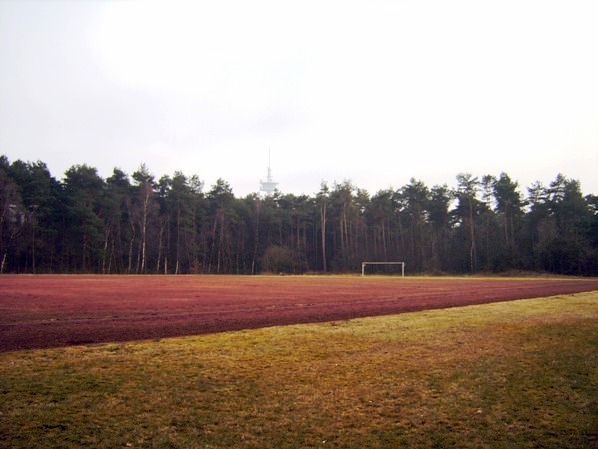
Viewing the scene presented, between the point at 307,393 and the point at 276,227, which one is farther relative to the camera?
the point at 276,227

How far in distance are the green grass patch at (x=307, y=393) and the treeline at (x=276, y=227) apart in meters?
69.3

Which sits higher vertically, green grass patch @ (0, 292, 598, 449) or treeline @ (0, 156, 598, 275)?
treeline @ (0, 156, 598, 275)

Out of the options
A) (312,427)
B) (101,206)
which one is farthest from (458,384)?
(101,206)

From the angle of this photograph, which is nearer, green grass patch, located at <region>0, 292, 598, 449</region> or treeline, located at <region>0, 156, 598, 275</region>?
green grass patch, located at <region>0, 292, 598, 449</region>

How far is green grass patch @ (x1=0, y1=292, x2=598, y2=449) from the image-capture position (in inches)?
222

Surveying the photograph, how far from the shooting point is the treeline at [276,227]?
7481 cm

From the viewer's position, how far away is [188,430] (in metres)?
5.78

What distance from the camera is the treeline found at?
74812 millimetres

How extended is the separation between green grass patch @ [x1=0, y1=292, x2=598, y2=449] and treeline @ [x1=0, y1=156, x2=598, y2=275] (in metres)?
69.3

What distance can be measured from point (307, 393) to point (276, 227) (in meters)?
99.1

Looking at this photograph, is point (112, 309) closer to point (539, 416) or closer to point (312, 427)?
point (312, 427)

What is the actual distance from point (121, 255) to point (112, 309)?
231ft

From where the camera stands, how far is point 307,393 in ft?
24.3

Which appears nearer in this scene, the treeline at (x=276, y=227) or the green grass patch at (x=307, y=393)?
the green grass patch at (x=307, y=393)
